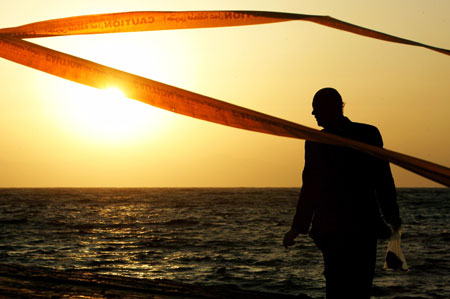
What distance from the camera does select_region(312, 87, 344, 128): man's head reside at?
3695mm

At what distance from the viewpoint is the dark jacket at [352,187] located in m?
3.60

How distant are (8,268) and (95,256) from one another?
38.6 ft

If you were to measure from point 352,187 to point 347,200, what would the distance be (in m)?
0.09

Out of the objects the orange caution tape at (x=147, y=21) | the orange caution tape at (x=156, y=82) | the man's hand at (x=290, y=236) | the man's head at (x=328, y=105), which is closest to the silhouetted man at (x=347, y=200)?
the man's head at (x=328, y=105)

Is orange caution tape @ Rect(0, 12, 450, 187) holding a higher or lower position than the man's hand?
higher

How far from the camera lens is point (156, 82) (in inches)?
75.9

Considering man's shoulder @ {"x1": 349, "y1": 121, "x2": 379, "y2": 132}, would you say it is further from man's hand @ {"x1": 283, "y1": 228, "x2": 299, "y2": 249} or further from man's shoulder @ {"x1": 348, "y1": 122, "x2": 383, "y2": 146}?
man's hand @ {"x1": 283, "y1": 228, "x2": 299, "y2": 249}

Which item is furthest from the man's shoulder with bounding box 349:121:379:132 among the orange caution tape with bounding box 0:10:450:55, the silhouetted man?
the orange caution tape with bounding box 0:10:450:55

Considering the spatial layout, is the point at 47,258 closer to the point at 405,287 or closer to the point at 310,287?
the point at 310,287

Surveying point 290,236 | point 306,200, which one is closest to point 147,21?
point 306,200

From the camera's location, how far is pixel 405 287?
1337 cm

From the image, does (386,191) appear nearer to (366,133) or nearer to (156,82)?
(366,133)

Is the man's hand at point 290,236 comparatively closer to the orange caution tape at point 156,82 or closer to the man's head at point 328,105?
the man's head at point 328,105

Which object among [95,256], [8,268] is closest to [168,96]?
[8,268]
